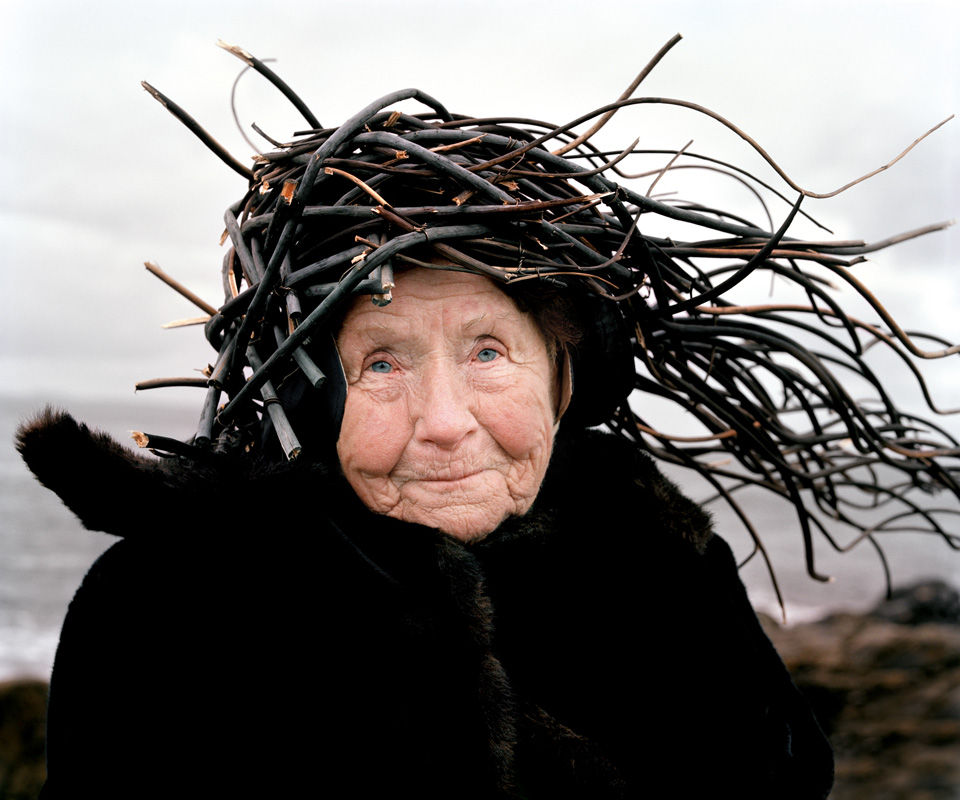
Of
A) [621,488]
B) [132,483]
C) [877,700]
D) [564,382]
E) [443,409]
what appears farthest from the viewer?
[877,700]

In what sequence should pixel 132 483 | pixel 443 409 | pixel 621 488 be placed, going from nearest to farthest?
pixel 132 483 → pixel 443 409 → pixel 621 488

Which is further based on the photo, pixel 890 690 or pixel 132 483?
pixel 890 690

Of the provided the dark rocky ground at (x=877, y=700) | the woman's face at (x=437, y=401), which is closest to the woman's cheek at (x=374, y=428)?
the woman's face at (x=437, y=401)

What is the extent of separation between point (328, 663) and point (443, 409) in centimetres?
49

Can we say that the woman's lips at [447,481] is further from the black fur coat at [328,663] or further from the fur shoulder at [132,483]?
the fur shoulder at [132,483]

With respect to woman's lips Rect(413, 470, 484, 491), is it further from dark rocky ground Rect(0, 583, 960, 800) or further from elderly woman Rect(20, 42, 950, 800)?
dark rocky ground Rect(0, 583, 960, 800)

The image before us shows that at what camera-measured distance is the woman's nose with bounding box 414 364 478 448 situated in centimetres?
147

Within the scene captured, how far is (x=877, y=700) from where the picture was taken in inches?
143

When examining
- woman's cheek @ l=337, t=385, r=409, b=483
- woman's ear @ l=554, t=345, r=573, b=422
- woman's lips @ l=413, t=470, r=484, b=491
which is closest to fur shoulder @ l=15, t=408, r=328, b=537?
woman's cheek @ l=337, t=385, r=409, b=483

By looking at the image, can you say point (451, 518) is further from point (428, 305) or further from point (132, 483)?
point (132, 483)

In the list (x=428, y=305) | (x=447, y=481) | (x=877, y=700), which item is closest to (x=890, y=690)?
(x=877, y=700)

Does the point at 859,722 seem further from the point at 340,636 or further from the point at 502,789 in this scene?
the point at 340,636

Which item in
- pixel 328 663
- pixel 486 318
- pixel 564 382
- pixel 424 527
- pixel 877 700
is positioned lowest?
pixel 877 700

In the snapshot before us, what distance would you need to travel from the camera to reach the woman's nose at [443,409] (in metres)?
1.47
